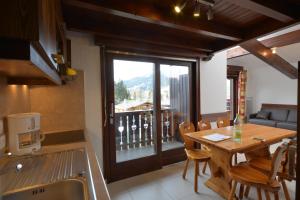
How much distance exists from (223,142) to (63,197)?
1815 millimetres

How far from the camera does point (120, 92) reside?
2.84 m

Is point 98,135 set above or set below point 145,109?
below

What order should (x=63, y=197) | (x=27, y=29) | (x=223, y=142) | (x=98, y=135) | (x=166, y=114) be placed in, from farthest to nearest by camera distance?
(x=166, y=114) < (x=98, y=135) < (x=223, y=142) < (x=63, y=197) < (x=27, y=29)

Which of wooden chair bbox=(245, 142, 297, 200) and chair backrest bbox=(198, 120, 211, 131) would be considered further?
chair backrest bbox=(198, 120, 211, 131)

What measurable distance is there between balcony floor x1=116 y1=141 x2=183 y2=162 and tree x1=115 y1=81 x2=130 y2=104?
96 centimetres

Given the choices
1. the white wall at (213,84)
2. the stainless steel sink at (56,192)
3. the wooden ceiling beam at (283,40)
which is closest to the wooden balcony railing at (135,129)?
the white wall at (213,84)

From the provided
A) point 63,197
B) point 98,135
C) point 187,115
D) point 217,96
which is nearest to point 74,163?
point 63,197

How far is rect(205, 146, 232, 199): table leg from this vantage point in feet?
7.19

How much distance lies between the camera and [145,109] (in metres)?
3.22

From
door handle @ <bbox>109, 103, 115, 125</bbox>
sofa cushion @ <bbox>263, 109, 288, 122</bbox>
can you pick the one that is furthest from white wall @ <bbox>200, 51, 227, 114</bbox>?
sofa cushion @ <bbox>263, 109, 288, 122</bbox>

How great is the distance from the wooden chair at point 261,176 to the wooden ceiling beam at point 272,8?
4.62 feet

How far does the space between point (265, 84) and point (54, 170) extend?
23.9ft

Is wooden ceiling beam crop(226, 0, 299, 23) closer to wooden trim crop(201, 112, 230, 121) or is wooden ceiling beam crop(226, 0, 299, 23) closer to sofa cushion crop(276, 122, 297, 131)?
wooden trim crop(201, 112, 230, 121)

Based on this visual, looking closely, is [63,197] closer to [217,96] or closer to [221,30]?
[221,30]
